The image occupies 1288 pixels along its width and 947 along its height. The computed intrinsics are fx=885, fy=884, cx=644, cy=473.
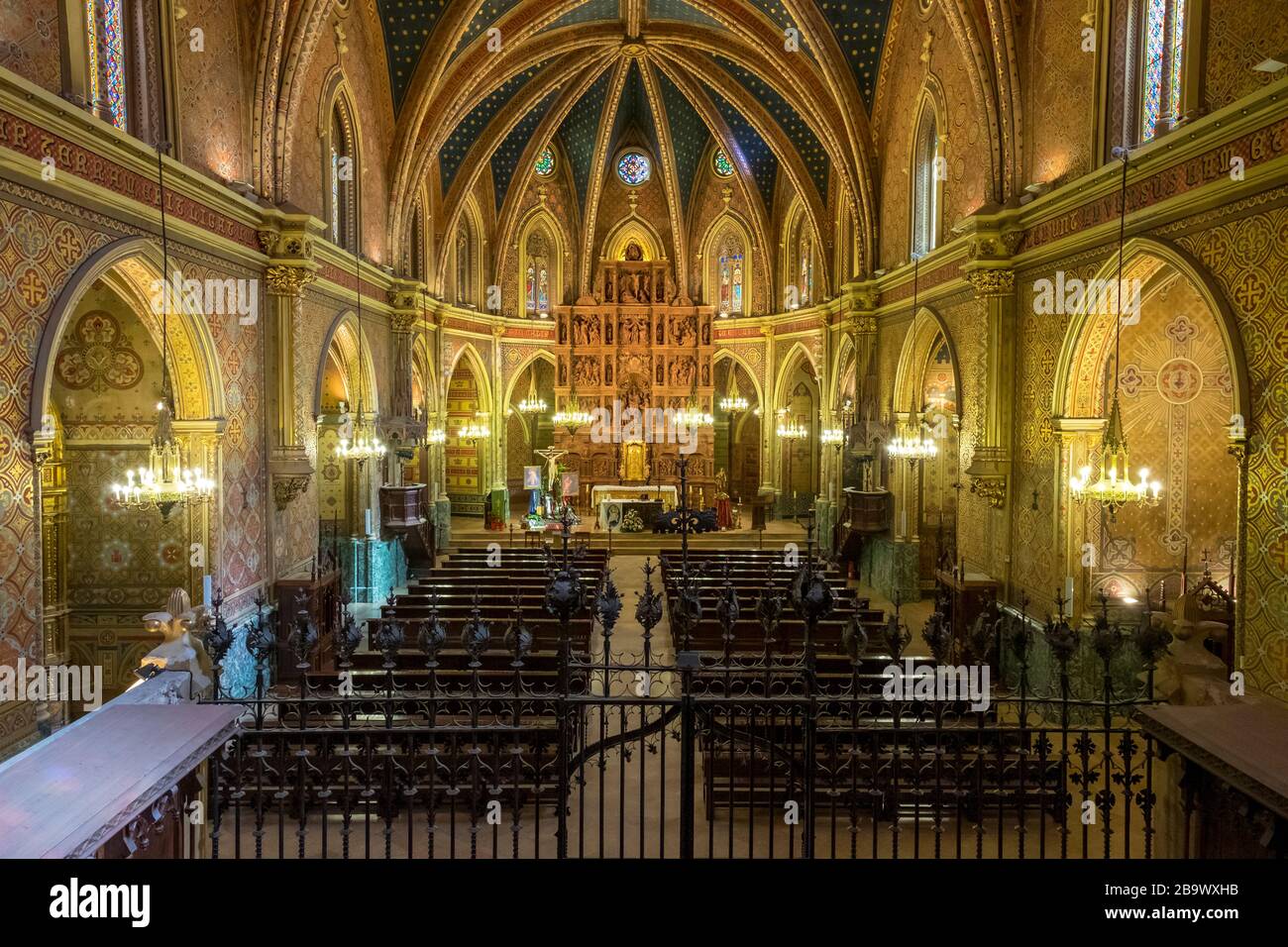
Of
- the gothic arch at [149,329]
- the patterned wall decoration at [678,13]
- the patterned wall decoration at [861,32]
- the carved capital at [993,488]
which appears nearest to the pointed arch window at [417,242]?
the patterned wall decoration at [678,13]

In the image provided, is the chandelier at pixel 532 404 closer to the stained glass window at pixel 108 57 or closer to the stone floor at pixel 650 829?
the stained glass window at pixel 108 57

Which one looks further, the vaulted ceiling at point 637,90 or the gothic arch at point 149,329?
the vaulted ceiling at point 637,90

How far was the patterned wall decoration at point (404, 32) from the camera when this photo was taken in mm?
19578

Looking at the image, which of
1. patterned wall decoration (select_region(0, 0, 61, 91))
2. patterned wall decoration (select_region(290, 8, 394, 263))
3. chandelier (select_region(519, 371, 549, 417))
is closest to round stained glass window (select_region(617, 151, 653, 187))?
chandelier (select_region(519, 371, 549, 417))

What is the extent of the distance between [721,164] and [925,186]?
1399 centimetres

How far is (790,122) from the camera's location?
2603 centimetres

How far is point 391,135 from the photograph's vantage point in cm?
2097

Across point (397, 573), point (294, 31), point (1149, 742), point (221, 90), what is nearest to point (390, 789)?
point (1149, 742)

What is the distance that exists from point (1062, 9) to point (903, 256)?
7443mm

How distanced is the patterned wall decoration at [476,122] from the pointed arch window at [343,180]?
784 centimetres

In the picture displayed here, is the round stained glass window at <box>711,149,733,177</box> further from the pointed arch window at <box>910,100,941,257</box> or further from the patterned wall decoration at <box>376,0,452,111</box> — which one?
the patterned wall decoration at <box>376,0,452,111</box>

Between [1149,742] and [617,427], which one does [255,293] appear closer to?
[1149,742]

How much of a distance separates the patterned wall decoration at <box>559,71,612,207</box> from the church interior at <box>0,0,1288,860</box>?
32cm

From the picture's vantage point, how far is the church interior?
6582mm
